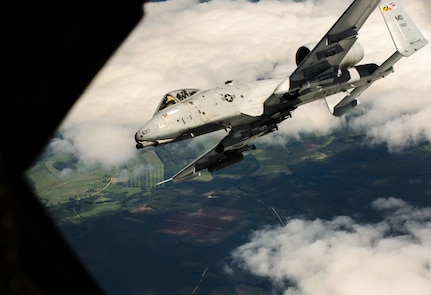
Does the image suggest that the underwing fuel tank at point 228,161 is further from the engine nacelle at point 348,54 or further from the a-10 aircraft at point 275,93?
the engine nacelle at point 348,54

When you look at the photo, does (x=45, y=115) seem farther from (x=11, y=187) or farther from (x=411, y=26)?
(x=411, y=26)

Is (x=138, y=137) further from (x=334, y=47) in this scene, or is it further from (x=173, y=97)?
(x=334, y=47)

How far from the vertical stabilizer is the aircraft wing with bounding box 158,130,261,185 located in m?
10.4

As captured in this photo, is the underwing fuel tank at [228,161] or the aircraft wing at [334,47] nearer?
the aircraft wing at [334,47]

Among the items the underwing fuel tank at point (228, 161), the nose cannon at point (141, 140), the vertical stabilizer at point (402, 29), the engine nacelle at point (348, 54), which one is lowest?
the underwing fuel tank at point (228, 161)

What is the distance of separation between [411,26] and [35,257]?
31.3 meters

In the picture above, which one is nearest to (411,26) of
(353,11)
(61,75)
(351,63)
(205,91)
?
(351,63)

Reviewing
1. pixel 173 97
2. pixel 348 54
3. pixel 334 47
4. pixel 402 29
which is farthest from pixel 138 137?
pixel 402 29

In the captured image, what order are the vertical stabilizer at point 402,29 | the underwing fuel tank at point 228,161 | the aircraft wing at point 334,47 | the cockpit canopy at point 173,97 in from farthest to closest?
the underwing fuel tank at point 228,161 → the vertical stabilizer at point 402,29 → the cockpit canopy at point 173,97 → the aircraft wing at point 334,47

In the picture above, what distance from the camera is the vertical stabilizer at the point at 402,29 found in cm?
2883

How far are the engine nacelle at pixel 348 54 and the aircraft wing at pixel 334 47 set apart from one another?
1.68 metres

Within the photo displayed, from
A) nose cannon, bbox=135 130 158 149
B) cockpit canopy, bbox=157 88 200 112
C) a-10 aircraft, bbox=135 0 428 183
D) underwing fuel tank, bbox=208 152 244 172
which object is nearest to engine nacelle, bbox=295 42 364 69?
a-10 aircraft, bbox=135 0 428 183

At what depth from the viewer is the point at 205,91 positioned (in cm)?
Result: 2544

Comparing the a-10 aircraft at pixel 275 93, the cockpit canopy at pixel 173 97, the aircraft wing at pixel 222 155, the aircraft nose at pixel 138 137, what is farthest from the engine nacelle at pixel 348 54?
the aircraft nose at pixel 138 137
